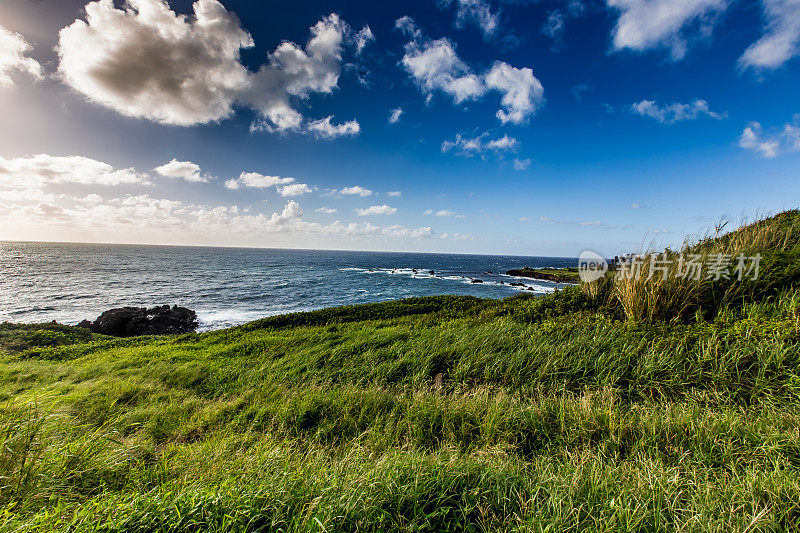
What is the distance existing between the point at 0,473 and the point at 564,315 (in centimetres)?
903

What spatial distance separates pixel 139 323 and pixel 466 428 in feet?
91.3

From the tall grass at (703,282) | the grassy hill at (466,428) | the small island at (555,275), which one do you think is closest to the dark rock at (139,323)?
the grassy hill at (466,428)

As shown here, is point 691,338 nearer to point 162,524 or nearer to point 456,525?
point 456,525

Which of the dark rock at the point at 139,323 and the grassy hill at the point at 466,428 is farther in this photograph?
the dark rock at the point at 139,323

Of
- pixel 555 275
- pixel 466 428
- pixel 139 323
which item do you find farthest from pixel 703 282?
pixel 555 275

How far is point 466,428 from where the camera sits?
342 centimetres

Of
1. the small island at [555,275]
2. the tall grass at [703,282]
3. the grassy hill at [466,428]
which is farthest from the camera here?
the small island at [555,275]

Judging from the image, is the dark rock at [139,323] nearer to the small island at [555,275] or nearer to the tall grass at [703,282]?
the tall grass at [703,282]

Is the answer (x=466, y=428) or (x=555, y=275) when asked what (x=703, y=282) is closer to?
(x=466, y=428)

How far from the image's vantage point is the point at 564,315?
761 cm

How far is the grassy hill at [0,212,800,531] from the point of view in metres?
1.90

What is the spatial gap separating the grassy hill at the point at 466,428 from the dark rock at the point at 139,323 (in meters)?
16.2

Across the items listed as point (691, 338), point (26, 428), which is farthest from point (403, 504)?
point (691, 338)

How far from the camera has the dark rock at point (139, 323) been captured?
70.0ft
